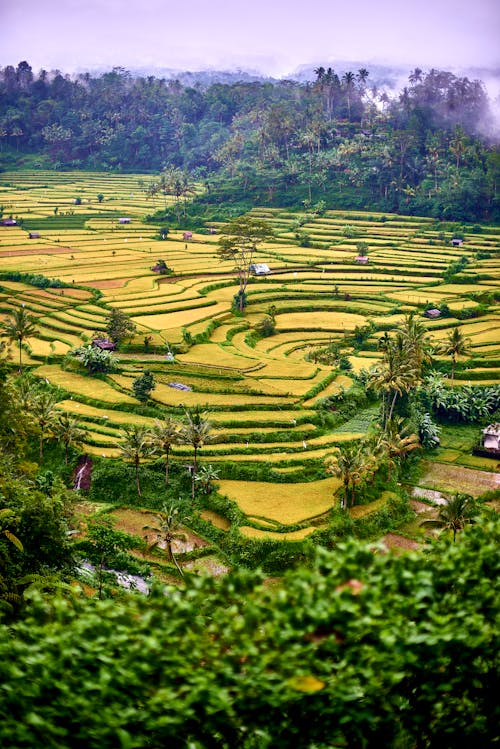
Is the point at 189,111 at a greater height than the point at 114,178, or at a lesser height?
greater

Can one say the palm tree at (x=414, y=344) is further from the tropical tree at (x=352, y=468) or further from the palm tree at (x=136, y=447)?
the palm tree at (x=136, y=447)

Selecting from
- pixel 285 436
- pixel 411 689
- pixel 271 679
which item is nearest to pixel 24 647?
pixel 271 679

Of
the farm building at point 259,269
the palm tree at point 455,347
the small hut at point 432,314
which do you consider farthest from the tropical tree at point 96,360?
the farm building at point 259,269

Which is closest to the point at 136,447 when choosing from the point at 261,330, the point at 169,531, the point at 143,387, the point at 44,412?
the point at 44,412

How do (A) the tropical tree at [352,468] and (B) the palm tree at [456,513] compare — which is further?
(A) the tropical tree at [352,468]

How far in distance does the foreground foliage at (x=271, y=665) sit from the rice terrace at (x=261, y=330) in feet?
47.8

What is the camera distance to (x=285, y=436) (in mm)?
29828

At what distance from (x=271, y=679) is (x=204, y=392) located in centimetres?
2594

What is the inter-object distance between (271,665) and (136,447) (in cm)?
1918

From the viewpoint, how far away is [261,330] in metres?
44.5

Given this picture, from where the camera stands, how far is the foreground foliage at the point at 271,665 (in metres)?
7.89

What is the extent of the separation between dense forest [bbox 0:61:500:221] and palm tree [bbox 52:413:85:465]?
170ft

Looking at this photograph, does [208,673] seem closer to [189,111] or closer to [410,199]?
[410,199]

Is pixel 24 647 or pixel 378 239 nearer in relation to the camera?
pixel 24 647
